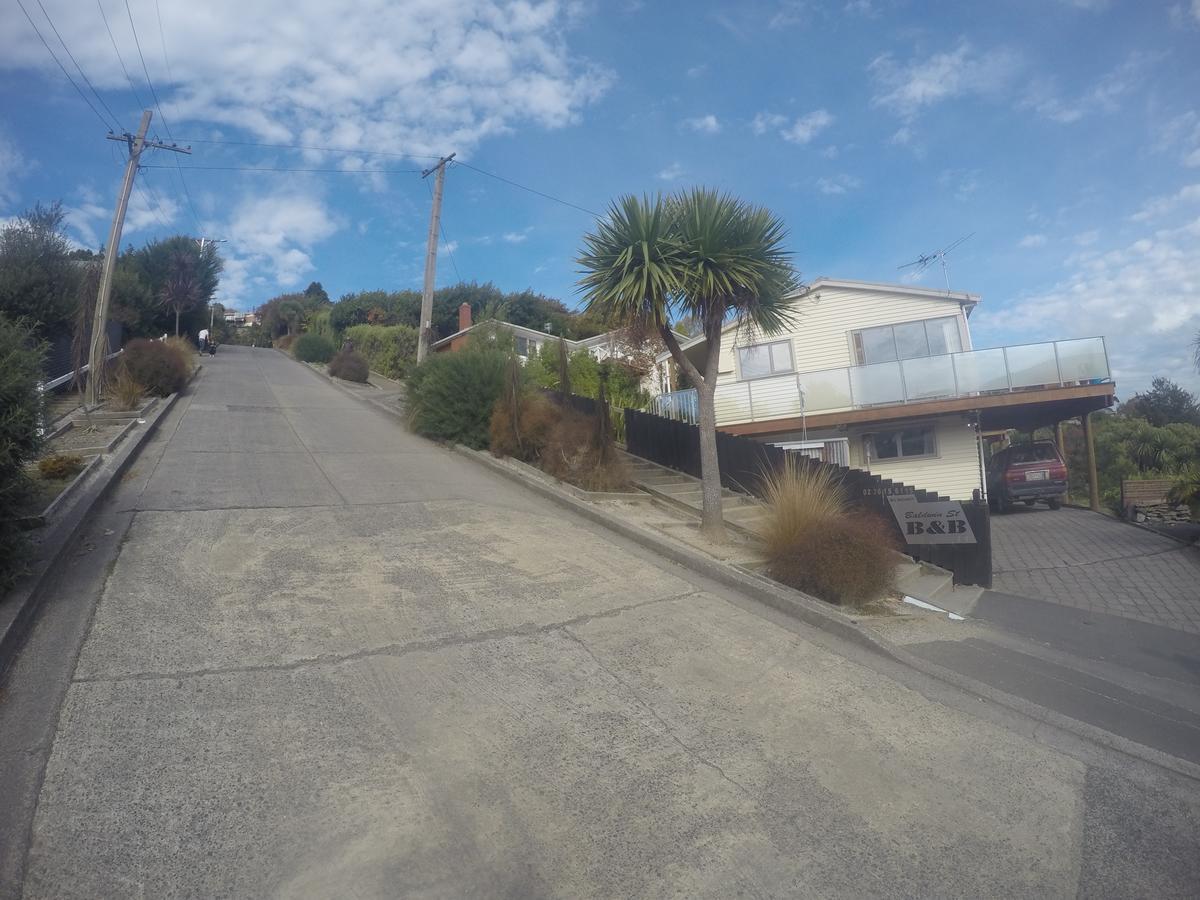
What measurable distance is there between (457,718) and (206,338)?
48.7 meters

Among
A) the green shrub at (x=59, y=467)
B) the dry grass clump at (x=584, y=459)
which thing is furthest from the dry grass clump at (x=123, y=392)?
the dry grass clump at (x=584, y=459)

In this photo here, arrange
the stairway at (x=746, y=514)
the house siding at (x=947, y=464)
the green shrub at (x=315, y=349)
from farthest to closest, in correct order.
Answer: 1. the green shrub at (x=315, y=349)
2. the house siding at (x=947, y=464)
3. the stairway at (x=746, y=514)

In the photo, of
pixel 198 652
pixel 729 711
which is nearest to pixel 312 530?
pixel 198 652

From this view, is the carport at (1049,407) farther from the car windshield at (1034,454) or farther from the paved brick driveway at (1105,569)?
the paved brick driveway at (1105,569)

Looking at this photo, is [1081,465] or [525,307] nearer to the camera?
[1081,465]

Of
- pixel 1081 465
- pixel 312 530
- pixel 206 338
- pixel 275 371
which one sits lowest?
pixel 1081 465

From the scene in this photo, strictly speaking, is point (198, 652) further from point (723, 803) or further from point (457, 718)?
point (723, 803)

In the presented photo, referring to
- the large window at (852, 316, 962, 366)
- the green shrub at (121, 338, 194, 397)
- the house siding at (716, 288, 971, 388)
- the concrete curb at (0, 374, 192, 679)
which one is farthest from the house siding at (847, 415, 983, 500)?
the green shrub at (121, 338, 194, 397)

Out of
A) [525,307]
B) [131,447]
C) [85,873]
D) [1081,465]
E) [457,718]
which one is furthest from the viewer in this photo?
[525,307]

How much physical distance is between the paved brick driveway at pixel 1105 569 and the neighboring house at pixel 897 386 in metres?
2.43

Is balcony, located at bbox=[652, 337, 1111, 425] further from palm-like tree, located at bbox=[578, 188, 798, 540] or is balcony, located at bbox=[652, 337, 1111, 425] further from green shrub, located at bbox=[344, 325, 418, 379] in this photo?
green shrub, located at bbox=[344, 325, 418, 379]

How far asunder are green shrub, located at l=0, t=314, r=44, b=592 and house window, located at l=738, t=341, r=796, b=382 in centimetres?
1739

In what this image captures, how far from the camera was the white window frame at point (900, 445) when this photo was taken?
64.5ft

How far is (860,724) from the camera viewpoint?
5.55 m
